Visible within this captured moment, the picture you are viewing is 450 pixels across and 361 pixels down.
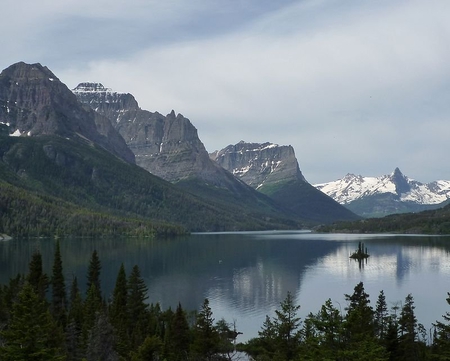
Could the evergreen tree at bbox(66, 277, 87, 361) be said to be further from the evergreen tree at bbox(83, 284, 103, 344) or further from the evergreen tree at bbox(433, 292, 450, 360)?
the evergreen tree at bbox(433, 292, 450, 360)

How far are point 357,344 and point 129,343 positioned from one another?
4073cm

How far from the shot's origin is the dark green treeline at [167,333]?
37156 millimetres

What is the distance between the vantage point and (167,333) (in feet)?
250

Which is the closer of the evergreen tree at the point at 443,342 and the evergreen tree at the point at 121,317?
the evergreen tree at the point at 443,342

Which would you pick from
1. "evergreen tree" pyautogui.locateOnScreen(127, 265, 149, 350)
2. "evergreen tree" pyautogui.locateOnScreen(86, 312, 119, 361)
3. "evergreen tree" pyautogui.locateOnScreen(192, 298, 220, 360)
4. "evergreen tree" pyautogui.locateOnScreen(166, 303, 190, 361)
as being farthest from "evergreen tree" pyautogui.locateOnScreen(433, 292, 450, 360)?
"evergreen tree" pyautogui.locateOnScreen(127, 265, 149, 350)

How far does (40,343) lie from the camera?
38094mm

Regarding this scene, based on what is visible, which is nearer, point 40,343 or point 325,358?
point 325,358

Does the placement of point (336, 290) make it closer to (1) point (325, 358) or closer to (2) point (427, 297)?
(2) point (427, 297)

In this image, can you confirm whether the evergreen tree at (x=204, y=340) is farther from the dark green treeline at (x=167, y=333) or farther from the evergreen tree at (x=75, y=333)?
the evergreen tree at (x=75, y=333)

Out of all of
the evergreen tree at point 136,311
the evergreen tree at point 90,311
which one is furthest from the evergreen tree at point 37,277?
the evergreen tree at point 136,311

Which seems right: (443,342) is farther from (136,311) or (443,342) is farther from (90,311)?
(136,311)

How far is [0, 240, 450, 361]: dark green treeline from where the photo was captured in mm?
37156

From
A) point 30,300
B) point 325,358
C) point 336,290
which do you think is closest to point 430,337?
point 336,290

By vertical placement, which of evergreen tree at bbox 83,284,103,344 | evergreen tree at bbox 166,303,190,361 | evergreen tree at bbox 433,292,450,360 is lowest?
evergreen tree at bbox 166,303,190,361
